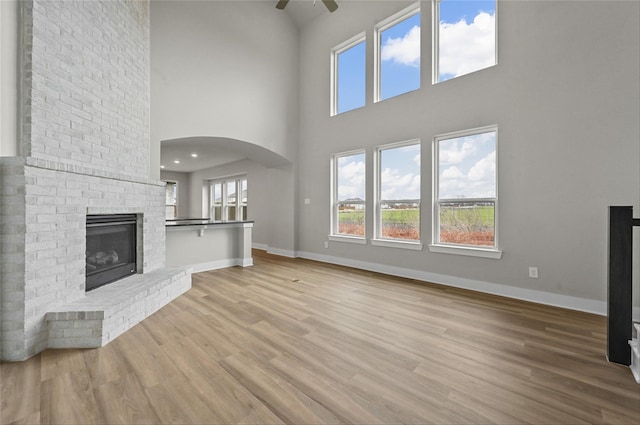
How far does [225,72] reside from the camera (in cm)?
517

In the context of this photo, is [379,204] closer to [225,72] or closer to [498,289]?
[498,289]

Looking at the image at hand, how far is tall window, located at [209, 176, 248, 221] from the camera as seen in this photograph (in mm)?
8922

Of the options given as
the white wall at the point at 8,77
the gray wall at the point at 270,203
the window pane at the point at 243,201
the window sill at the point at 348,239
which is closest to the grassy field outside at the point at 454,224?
the window sill at the point at 348,239

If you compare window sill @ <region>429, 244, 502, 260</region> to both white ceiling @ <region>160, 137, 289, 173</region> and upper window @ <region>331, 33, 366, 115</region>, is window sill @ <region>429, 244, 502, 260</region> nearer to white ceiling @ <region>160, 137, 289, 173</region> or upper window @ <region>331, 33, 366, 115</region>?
upper window @ <region>331, 33, 366, 115</region>

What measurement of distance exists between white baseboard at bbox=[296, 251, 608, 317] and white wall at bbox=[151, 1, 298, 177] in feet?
10.6

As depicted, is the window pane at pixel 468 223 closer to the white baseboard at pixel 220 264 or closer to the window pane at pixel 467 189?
the window pane at pixel 467 189

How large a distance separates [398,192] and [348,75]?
2.76m

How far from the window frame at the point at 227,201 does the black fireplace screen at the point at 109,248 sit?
466cm

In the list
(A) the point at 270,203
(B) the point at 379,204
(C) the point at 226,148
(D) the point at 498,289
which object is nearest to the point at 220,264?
(A) the point at 270,203

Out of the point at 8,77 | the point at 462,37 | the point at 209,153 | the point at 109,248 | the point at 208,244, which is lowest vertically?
the point at 208,244

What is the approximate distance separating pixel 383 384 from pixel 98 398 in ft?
5.50

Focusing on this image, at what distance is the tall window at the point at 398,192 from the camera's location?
4629 millimetres

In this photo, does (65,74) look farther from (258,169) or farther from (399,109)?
(258,169)

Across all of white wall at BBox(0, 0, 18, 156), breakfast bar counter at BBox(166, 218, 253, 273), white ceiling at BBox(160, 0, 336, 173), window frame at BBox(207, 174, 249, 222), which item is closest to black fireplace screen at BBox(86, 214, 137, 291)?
white wall at BBox(0, 0, 18, 156)
